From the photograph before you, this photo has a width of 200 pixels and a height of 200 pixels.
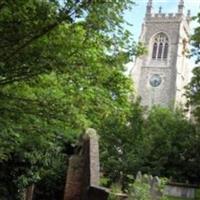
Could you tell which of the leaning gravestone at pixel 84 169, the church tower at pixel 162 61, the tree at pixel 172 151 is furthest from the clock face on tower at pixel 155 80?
the leaning gravestone at pixel 84 169

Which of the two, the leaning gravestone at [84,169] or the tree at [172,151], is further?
the tree at [172,151]

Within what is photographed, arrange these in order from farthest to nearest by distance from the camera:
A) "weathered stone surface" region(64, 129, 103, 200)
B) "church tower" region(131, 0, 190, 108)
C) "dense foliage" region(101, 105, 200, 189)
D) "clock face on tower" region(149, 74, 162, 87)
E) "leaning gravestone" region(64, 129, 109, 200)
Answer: "clock face on tower" region(149, 74, 162, 87)
"church tower" region(131, 0, 190, 108)
"dense foliage" region(101, 105, 200, 189)
"weathered stone surface" region(64, 129, 103, 200)
"leaning gravestone" region(64, 129, 109, 200)

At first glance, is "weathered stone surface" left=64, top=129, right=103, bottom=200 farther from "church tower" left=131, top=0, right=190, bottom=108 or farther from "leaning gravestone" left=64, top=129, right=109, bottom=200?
"church tower" left=131, top=0, right=190, bottom=108

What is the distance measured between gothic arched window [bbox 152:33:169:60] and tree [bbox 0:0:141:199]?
72156mm

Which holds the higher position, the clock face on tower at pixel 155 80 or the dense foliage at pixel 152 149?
the clock face on tower at pixel 155 80

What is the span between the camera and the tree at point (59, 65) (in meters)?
8.71

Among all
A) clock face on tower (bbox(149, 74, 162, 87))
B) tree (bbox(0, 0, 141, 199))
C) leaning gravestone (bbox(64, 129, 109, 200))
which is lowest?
leaning gravestone (bbox(64, 129, 109, 200))

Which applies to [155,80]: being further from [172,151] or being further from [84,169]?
[84,169]

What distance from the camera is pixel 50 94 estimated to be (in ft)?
38.5

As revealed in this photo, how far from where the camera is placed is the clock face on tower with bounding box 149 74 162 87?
8006 cm

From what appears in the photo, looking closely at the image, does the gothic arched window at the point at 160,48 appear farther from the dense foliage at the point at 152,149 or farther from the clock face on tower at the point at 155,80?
the dense foliage at the point at 152,149

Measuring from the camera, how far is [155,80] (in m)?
81.2

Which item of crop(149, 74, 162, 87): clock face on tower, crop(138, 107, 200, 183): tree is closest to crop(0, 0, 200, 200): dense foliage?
crop(138, 107, 200, 183): tree

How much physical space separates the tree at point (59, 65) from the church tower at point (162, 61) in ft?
212
